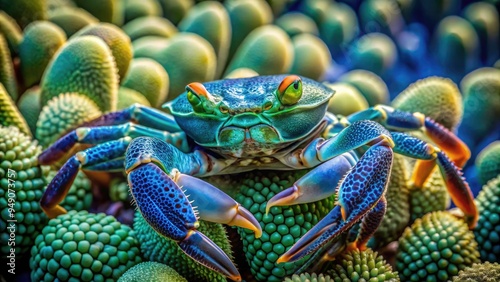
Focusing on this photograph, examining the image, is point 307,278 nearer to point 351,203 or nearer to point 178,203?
point 351,203

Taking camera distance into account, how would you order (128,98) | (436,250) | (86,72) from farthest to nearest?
(128,98) → (86,72) → (436,250)

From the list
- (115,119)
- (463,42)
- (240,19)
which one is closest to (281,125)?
(115,119)

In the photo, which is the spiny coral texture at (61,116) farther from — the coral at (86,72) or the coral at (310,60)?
the coral at (310,60)

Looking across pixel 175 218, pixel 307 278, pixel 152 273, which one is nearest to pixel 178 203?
pixel 175 218

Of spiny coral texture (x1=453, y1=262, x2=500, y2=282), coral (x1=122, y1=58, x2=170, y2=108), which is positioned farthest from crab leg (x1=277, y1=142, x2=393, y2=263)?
coral (x1=122, y1=58, x2=170, y2=108)

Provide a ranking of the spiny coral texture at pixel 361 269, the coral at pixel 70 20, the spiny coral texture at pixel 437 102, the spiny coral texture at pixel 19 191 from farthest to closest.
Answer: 1. the coral at pixel 70 20
2. the spiny coral texture at pixel 437 102
3. the spiny coral texture at pixel 19 191
4. the spiny coral texture at pixel 361 269

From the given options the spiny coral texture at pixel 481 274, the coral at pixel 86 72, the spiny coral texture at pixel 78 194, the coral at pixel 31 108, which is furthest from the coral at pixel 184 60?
the spiny coral texture at pixel 481 274
